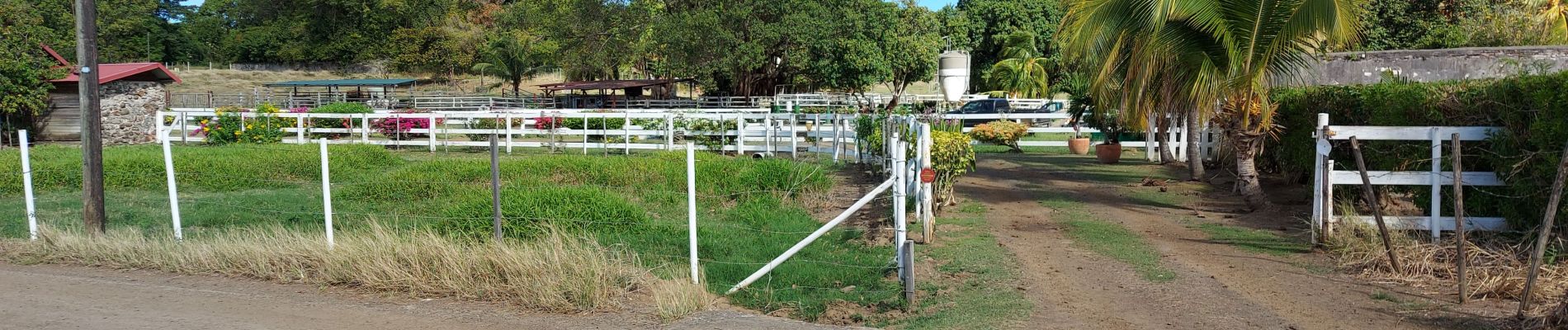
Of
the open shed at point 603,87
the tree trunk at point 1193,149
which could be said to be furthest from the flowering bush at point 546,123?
the open shed at point 603,87

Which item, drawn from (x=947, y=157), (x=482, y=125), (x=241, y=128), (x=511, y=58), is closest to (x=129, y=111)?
(x=241, y=128)

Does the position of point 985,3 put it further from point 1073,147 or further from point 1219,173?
point 1219,173

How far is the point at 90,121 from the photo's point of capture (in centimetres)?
941

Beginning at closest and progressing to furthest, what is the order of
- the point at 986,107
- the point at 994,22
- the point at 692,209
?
the point at 692,209 → the point at 986,107 → the point at 994,22

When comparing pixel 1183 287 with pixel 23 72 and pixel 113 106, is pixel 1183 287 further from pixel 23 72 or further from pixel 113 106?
pixel 113 106

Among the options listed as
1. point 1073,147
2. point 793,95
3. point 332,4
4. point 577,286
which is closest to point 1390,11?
point 1073,147

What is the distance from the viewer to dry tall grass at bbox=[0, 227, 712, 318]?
6.93m

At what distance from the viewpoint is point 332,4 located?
249 feet

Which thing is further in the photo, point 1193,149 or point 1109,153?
point 1109,153

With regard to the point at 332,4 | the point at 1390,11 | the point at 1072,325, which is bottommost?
the point at 1072,325

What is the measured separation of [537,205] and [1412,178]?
7.45 m

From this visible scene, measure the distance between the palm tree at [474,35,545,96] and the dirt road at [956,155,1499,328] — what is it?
51.2 m

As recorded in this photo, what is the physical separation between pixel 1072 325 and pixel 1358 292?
7.86 feet

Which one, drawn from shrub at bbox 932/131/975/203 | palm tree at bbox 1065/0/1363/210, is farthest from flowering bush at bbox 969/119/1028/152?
shrub at bbox 932/131/975/203
